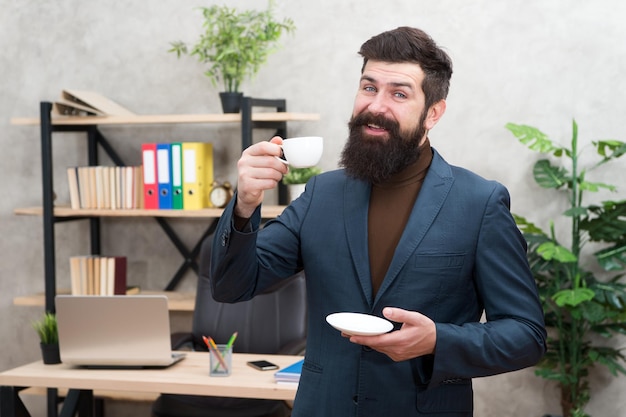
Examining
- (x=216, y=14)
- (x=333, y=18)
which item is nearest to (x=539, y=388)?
(x=333, y=18)

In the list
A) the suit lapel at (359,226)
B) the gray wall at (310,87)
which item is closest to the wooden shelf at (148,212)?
the gray wall at (310,87)

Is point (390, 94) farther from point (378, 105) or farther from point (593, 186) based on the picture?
point (593, 186)

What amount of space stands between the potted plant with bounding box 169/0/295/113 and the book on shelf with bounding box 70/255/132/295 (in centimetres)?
92

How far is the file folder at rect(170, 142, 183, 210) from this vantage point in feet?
12.4

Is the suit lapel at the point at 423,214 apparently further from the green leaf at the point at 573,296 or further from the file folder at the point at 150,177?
the file folder at the point at 150,177

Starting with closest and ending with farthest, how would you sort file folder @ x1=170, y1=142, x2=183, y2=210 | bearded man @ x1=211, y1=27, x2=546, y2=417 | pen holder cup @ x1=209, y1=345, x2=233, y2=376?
bearded man @ x1=211, y1=27, x2=546, y2=417 < pen holder cup @ x1=209, y1=345, x2=233, y2=376 < file folder @ x1=170, y1=142, x2=183, y2=210

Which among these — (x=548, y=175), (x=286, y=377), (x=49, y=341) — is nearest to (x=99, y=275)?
(x=49, y=341)

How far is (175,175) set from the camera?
12.4 ft

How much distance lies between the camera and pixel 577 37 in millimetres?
3672

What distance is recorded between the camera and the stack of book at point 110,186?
3.88 m

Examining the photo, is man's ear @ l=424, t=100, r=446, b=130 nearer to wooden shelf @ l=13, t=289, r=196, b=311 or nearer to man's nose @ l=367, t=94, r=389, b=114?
man's nose @ l=367, t=94, r=389, b=114

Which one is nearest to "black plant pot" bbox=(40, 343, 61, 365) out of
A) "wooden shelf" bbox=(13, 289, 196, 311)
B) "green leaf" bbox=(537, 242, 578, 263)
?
"wooden shelf" bbox=(13, 289, 196, 311)

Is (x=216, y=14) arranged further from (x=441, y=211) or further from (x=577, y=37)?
(x=441, y=211)

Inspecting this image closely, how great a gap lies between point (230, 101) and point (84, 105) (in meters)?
0.74
